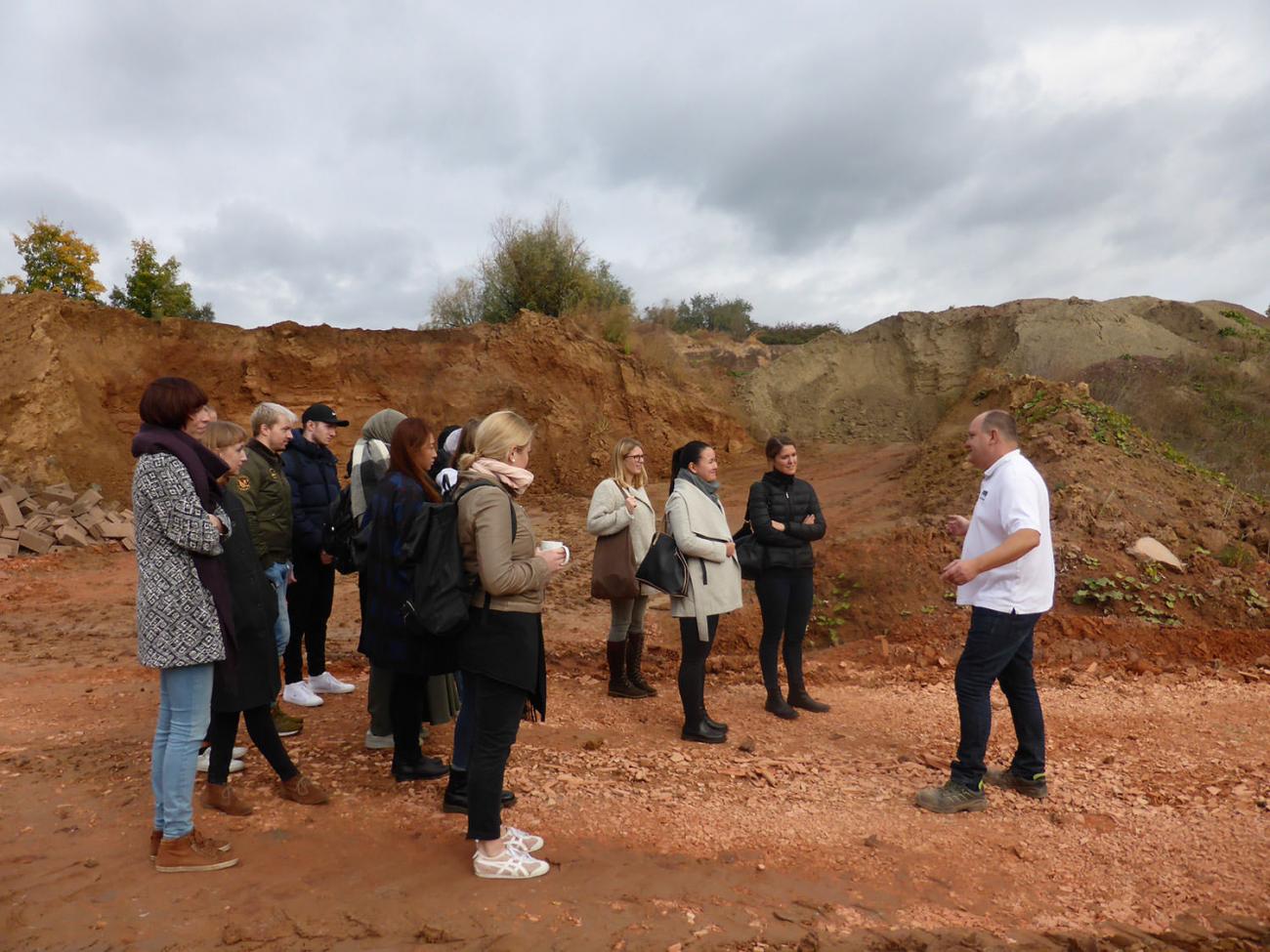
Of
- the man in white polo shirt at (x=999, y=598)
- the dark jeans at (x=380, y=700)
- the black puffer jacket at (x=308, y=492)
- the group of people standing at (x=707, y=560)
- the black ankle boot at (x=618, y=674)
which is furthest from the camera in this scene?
the black ankle boot at (x=618, y=674)

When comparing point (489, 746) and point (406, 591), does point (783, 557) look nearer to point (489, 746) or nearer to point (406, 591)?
point (406, 591)

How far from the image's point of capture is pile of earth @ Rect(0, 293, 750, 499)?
49.0 feet

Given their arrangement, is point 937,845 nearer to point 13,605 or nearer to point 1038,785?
point 1038,785

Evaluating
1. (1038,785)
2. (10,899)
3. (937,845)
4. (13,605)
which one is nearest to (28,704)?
(10,899)

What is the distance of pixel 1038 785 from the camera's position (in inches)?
165

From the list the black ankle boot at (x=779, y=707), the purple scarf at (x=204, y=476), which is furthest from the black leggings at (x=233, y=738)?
the black ankle boot at (x=779, y=707)

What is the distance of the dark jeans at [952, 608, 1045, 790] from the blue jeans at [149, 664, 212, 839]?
11.3 ft

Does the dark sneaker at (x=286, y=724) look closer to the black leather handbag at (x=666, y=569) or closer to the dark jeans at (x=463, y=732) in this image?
the dark jeans at (x=463, y=732)

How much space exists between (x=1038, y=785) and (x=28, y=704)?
6485mm

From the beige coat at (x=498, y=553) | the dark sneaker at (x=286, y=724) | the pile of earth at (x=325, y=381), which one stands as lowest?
the dark sneaker at (x=286, y=724)

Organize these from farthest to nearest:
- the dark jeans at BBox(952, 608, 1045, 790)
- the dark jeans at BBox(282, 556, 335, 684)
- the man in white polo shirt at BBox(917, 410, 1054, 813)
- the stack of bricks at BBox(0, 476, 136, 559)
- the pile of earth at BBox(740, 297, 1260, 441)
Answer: the pile of earth at BBox(740, 297, 1260, 441) < the stack of bricks at BBox(0, 476, 136, 559) < the dark jeans at BBox(282, 556, 335, 684) < the dark jeans at BBox(952, 608, 1045, 790) < the man in white polo shirt at BBox(917, 410, 1054, 813)

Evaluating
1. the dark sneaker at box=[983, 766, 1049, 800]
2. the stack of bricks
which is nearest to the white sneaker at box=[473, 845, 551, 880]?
the dark sneaker at box=[983, 766, 1049, 800]

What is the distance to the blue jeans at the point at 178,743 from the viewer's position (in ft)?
10.5

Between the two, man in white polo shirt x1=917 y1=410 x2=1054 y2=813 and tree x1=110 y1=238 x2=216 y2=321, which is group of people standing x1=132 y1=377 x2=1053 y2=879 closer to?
man in white polo shirt x1=917 y1=410 x2=1054 y2=813
